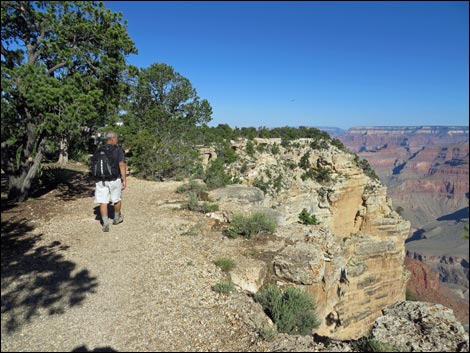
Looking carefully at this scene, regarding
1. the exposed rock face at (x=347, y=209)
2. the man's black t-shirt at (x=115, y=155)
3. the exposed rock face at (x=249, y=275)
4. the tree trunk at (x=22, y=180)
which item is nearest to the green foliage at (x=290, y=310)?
the exposed rock face at (x=249, y=275)

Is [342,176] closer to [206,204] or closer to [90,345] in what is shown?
[206,204]

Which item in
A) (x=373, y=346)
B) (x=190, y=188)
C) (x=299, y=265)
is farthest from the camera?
(x=190, y=188)

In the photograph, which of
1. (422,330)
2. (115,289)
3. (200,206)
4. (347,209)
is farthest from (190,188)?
(347,209)

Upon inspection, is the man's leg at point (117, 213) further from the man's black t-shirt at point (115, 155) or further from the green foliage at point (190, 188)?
the green foliage at point (190, 188)

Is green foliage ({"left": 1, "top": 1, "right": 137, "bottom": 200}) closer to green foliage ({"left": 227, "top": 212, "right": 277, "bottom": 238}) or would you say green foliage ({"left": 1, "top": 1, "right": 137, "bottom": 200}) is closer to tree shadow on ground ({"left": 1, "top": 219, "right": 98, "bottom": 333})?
tree shadow on ground ({"left": 1, "top": 219, "right": 98, "bottom": 333})

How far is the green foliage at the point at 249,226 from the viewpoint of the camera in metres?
8.75

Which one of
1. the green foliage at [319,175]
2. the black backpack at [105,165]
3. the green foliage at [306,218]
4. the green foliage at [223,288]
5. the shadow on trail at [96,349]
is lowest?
the green foliage at [306,218]

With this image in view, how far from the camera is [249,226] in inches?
348

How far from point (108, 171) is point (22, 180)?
12.2 ft

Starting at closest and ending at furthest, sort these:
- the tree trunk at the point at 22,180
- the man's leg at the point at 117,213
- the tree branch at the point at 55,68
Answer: the man's leg at the point at 117,213 → the tree branch at the point at 55,68 → the tree trunk at the point at 22,180

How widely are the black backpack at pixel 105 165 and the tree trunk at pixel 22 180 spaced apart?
2.81 m

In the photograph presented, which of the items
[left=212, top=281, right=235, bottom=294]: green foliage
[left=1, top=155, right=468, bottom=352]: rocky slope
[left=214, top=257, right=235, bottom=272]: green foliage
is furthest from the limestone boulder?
[left=212, top=281, right=235, bottom=294]: green foliage

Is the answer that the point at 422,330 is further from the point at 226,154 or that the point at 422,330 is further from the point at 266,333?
the point at 226,154

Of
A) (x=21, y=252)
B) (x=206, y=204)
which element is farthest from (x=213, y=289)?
(x=206, y=204)
